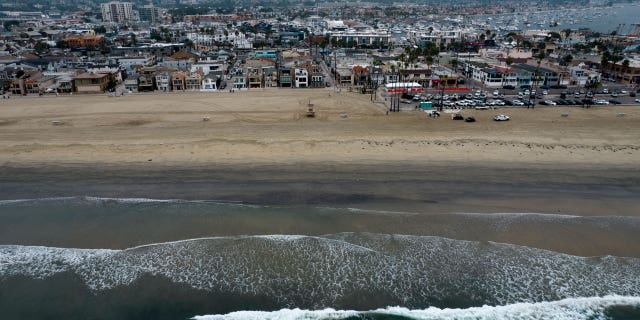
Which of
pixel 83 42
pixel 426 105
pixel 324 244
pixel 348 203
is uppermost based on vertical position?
pixel 83 42

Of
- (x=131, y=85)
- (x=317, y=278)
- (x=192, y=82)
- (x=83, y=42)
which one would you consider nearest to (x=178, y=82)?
(x=192, y=82)

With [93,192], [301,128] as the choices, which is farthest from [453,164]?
[93,192]

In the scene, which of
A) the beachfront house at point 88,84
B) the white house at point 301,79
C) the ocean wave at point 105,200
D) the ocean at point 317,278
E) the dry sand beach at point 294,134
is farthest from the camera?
the white house at point 301,79

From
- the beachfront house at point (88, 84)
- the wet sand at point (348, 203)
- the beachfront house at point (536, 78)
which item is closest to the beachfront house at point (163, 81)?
the beachfront house at point (88, 84)

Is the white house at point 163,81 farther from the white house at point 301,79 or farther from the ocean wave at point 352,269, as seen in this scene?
the ocean wave at point 352,269

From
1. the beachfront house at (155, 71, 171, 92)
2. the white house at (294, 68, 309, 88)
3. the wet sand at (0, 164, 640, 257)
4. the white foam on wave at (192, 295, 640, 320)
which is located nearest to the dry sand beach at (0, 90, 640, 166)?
the wet sand at (0, 164, 640, 257)

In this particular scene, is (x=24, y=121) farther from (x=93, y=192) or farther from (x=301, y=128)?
(x=301, y=128)

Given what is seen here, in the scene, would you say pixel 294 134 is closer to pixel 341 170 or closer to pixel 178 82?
pixel 341 170

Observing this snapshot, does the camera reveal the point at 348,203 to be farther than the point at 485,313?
Yes
